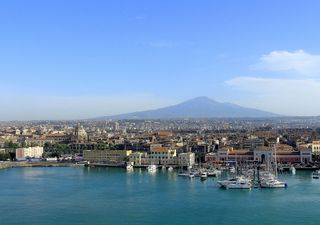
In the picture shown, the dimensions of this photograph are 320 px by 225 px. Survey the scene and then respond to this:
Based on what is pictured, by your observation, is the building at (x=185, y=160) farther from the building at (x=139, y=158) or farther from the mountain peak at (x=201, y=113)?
the mountain peak at (x=201, y=113)

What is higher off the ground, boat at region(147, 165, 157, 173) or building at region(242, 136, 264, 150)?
building at region(242, 136, 264, 150)

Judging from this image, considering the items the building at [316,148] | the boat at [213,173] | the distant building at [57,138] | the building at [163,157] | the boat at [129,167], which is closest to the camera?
the boat at [213,173]

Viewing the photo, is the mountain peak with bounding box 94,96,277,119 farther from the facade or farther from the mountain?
the facade

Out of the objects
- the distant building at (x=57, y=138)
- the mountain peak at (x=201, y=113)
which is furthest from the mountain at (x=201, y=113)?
the distant building at (x=57, y=138)

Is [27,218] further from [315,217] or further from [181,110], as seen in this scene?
[181,110]

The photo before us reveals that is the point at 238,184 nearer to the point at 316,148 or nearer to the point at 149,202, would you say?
the point at 149,202

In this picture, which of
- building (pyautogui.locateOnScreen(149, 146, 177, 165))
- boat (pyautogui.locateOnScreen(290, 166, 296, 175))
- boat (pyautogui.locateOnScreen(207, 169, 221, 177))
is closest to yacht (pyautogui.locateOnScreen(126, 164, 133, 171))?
building (pyautogui.locateOnScreen(149, 146, 177, 165))
